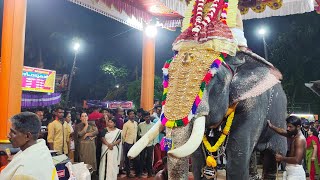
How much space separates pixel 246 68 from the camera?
4.34 metres

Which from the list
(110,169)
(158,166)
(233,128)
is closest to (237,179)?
(233,128)

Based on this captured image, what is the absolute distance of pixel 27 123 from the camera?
2695 millimetres

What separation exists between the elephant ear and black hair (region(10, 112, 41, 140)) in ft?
6.89

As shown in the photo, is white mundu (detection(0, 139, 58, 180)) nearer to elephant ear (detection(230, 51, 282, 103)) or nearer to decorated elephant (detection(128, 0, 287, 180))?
decorated elephant (detection(128, 0, 287, 180))

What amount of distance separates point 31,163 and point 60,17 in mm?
30522

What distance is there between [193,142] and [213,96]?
0.69m

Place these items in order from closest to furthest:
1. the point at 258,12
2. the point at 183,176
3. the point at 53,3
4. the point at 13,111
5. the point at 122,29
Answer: the point at 183,176
the point at 13,111
the point at 258,12
the point at 53,3
the point at 122,29

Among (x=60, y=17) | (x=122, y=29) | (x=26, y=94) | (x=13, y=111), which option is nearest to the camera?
(x=13, y=111)

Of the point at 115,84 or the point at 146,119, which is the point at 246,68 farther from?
the point at 115,84

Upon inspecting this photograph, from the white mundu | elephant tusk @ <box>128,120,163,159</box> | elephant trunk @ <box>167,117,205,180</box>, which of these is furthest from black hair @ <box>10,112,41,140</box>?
elephant trunk @ <box>167,117,205,180</box>

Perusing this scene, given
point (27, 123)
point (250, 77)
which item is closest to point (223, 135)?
point (250, 77)

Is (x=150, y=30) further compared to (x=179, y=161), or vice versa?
(x=150, y=30)

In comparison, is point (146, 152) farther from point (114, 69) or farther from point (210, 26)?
point (114, 69)

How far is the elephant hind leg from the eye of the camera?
5066 millimetres
